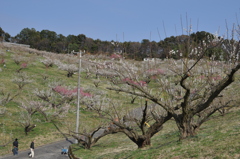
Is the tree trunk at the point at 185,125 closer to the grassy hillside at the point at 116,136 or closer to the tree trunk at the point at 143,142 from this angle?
the grassy hillside at the point at 116,136

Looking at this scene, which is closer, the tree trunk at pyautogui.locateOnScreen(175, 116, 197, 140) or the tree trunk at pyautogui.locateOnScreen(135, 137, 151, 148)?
the tree trunk at pyautogui.locateOnScreen(175, 116, 197, 140)

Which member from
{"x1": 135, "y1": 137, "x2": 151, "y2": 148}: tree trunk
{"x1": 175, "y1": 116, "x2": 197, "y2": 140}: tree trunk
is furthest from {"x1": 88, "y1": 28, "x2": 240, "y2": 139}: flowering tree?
{"x1": 135, "y1": 137, "x2": 151, "y2": 148}: tree trunk

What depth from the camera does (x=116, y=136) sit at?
80.3ft

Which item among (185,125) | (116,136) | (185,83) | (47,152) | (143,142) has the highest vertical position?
(185,83)

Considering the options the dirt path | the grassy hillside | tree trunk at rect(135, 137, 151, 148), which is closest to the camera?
the grassy hillside

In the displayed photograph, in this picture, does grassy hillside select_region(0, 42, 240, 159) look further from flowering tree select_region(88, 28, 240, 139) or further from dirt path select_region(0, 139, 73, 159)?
flowering tree select_region(88, 28, 240, 139)

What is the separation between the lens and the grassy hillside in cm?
873

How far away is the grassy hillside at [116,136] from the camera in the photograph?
8734mm

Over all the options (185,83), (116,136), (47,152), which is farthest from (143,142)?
(116,136)

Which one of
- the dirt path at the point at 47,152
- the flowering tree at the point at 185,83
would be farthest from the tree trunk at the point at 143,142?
the dirt path at the point at 47,152

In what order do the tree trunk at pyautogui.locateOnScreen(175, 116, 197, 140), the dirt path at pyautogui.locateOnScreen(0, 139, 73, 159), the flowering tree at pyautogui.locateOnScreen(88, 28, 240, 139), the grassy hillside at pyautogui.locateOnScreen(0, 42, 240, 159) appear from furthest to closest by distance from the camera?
the dirt path at pyautogui.locateOnScreen(0, 139, 73, 159)
the tree trunk at pyautogui.locateOnScreen(175, 116, 197, 140)
the grassy hillside at pyautogui.locateOnScreen(0, 42, 240, 159)
the flowering tree at pyautogui.locateOnScreen(88, 28, 240, 139)

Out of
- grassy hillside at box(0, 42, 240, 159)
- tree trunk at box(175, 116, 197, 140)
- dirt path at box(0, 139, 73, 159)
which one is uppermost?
tree trunk at box(175, 116, 197, 140)

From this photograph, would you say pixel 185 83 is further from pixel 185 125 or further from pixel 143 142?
pixel 143 142

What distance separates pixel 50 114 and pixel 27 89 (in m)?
11.6
